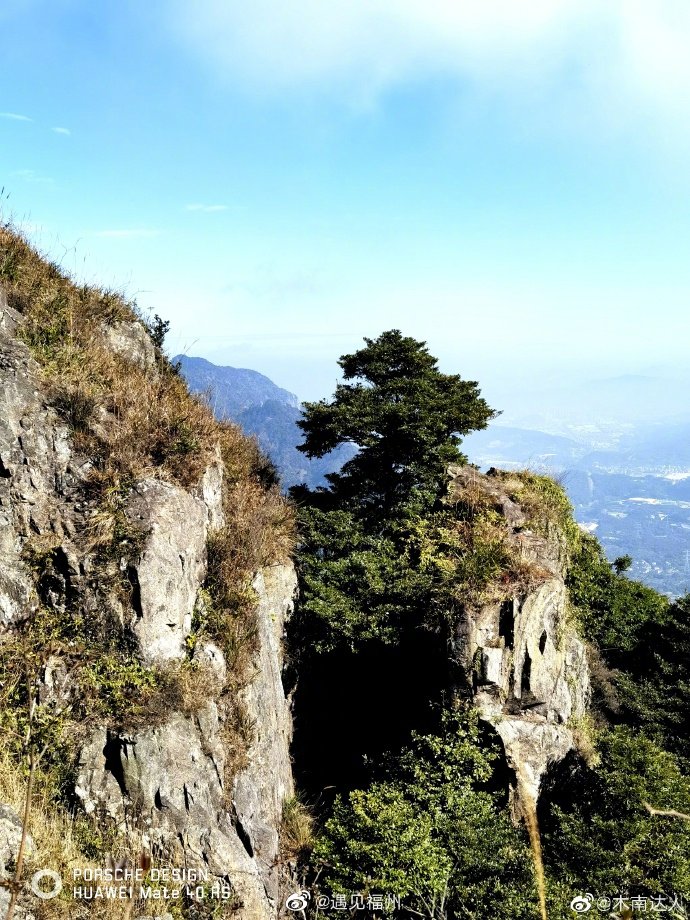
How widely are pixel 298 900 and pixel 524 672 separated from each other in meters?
5.80

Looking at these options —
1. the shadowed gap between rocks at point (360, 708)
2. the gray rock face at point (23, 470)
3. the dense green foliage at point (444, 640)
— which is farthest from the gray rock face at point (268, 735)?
the gray rock face at point (23, 470)

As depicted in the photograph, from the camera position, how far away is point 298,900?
9.42 m

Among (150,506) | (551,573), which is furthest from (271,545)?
(551,573)

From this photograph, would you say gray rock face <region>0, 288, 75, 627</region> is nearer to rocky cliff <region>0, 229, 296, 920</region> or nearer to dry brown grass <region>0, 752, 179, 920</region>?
rocky cliff <region>0, 229, 296, 920</region>

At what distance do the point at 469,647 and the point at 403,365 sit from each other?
942 cm

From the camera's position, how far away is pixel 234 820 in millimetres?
8992

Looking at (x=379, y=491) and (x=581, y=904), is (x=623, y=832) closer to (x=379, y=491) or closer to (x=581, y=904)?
(x=581, y=904)

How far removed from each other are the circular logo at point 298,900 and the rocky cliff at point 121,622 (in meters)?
0.36

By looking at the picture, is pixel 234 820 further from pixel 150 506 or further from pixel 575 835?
pixel 575 835

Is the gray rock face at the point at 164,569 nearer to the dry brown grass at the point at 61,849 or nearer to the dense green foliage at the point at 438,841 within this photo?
the dry brown grass at the point at 61,849

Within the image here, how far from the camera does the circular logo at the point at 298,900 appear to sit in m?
9.32

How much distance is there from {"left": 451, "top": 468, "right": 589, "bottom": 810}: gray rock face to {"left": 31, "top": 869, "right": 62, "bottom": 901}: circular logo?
7.32m

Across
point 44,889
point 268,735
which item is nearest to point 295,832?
point 268,735

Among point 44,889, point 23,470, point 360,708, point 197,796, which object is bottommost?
point 44,889
